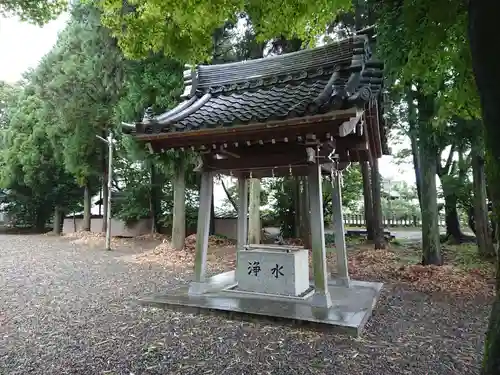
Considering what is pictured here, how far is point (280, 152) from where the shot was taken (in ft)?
17.1

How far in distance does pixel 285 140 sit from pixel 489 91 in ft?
9.26

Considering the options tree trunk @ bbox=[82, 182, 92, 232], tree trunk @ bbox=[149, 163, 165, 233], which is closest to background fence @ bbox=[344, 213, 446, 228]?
tree trunk @ bbox=[149, 163, 165, 233]

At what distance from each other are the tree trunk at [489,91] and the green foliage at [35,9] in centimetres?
512

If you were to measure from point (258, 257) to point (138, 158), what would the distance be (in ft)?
22.5

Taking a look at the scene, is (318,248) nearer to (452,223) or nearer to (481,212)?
(481,212)

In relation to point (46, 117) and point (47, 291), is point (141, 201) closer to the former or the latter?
point (46, 117)

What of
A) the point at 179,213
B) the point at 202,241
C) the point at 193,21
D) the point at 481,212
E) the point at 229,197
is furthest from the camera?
the point at 229,197

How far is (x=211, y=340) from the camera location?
3998mm

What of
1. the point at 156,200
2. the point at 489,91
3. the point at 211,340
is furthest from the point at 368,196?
the point at 489,91

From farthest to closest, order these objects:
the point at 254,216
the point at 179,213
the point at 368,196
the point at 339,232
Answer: the point at 368,196 → the point at 254,216 → the point at 179,213 → the point at 339,232

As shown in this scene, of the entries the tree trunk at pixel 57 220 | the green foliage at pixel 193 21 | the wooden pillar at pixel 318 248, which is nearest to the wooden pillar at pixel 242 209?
the wooden pillar at pixel 318 248

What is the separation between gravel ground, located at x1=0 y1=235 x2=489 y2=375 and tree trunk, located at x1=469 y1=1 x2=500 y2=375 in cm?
164

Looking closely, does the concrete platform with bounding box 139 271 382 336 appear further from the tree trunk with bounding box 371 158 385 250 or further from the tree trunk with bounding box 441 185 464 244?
the tree trunk with bounding box 441 185 464 244

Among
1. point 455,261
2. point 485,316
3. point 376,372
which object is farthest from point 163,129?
point 455,261
